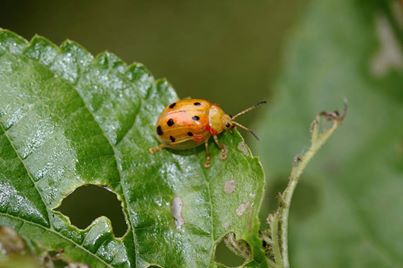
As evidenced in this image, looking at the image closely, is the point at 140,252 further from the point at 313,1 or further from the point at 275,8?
the point at 275,8

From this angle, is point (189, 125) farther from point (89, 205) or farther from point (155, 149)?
point (89, 205)

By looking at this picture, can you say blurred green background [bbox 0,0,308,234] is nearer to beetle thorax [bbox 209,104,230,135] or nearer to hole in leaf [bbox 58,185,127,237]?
hole in leaf [bbox 58,185,127,237]

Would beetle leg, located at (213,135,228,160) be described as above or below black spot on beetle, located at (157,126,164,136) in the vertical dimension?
below

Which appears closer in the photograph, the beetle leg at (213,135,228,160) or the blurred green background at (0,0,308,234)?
the beetle leg at (213,135,228,160)

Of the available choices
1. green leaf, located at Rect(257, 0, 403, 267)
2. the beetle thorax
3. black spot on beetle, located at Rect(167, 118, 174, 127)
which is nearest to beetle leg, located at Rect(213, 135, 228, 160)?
the beetle thorax

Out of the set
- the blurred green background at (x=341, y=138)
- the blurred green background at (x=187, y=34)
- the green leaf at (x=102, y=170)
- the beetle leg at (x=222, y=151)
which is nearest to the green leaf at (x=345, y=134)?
the blurred green background at (x=341, y=138)

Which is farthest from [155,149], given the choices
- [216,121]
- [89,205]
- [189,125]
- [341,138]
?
[89,205]
